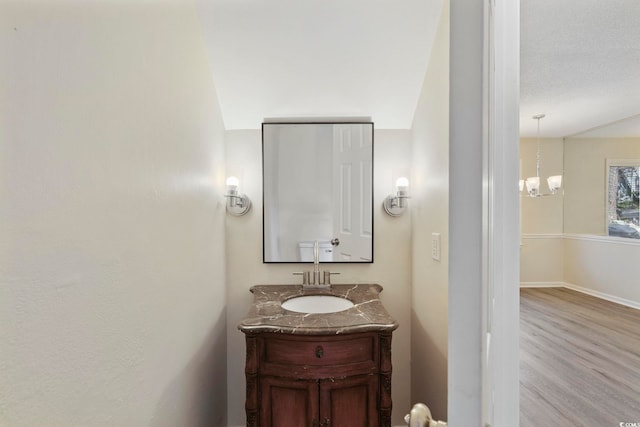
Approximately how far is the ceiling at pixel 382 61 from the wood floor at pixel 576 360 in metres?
0.25

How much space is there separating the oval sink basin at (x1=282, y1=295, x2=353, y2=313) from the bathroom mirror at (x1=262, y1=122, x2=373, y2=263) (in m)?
0.27

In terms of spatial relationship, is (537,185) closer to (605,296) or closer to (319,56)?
(605,296)

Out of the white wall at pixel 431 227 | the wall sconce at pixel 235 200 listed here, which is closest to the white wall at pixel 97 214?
the wall sconce at pixel 235 200

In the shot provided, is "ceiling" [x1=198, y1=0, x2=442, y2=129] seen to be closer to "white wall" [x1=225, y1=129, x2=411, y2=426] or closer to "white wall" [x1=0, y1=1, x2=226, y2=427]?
"white wall" [x1=225, y1=129, x2=411, y2=426]

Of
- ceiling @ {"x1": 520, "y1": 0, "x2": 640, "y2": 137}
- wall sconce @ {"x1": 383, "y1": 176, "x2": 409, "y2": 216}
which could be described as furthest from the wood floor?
wall sconce @ {"x1": 383, "y1": 176, "x2": 409, "y2": 216}

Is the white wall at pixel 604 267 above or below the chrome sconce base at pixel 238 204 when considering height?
below

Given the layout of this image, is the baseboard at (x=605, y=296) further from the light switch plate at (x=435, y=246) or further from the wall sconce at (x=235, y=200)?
the wall sconce at (x=235, y=200)

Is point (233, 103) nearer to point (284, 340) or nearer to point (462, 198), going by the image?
point (284, 340)

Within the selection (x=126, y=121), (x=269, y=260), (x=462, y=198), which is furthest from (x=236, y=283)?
(x=462, y=198)

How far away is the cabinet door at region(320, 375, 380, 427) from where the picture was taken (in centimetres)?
142

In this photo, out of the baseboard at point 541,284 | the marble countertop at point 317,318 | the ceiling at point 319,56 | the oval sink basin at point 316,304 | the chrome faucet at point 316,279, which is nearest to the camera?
the baseboard at point 541,284

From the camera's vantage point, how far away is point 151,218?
102 centimetres

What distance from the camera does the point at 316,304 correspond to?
1.86 meters

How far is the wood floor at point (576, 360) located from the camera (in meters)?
0.38
